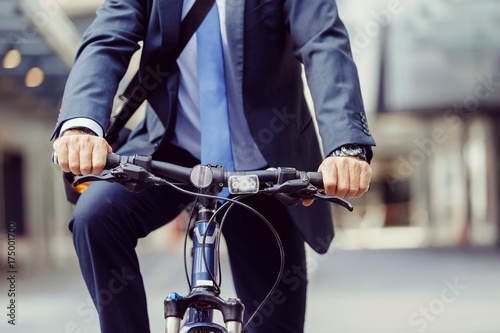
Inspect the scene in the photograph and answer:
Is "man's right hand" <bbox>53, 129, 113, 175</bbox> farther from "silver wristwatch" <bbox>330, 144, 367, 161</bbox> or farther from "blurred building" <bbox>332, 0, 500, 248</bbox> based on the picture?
"blurred building" <bbox>332, 0, 500, 248</bbox>

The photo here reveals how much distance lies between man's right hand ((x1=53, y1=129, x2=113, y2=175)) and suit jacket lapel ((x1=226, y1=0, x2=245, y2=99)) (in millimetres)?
653

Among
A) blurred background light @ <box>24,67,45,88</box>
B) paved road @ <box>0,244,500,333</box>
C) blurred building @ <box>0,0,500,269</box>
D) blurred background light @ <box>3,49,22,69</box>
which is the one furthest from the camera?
blurred background light @ <box>24,67,45,88</box>

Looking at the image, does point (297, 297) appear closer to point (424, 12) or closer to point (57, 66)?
point (57, 66)

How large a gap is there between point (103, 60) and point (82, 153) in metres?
0.54

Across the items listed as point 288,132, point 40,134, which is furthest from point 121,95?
point 40,134

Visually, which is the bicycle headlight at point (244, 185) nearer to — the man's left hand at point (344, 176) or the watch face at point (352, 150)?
the man's left hand at point (344, 176)

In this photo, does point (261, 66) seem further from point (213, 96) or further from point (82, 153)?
point (82, 153)

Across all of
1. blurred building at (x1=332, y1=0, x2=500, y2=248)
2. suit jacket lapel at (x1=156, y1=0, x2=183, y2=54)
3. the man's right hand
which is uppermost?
blurred building at (x1=332, y1=0, x2=500, y2=248)

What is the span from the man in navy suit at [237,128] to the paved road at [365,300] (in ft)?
11.7

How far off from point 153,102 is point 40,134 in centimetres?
1671

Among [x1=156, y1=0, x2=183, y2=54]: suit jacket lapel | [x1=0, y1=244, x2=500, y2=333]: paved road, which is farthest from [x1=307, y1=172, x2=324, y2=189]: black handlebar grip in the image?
[x1=0, y1=244, x2=500, y2=333]: paved road

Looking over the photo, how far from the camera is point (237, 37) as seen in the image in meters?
2.22

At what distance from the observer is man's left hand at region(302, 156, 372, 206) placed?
5.64ft

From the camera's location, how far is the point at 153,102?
7.68 ft
